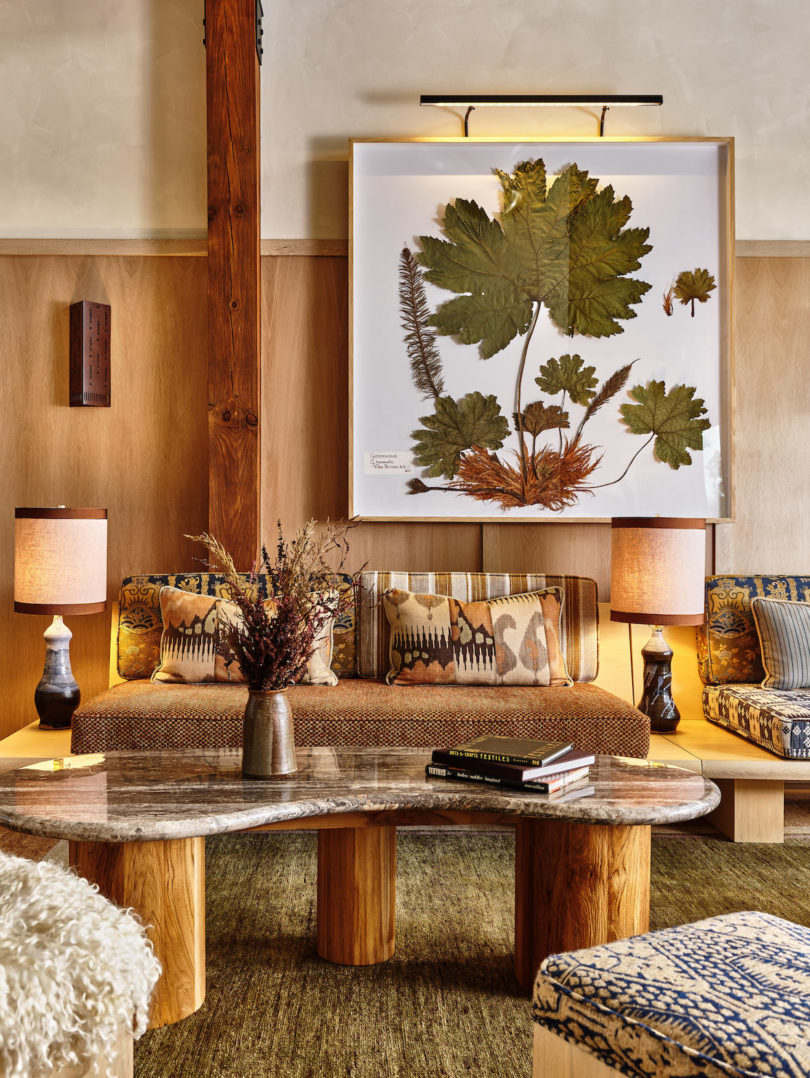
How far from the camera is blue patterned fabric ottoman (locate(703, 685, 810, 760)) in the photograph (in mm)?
2721

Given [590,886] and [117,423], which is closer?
[590,886]

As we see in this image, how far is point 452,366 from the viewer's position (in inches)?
139

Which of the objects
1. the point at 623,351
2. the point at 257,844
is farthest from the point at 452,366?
the point at 257,844

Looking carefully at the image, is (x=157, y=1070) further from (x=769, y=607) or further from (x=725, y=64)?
(x=725, y=64)

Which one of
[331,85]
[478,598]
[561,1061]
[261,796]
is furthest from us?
[331,85]

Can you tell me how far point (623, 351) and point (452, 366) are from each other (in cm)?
71

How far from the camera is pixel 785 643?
3.12 metres

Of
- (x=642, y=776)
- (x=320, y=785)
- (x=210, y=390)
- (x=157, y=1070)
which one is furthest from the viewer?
(x=210, y=390)

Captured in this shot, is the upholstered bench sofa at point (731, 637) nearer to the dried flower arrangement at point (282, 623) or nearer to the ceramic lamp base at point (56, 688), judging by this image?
the dried flower arrangement at point (282, 623)

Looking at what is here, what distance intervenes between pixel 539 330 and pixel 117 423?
1.80 meters

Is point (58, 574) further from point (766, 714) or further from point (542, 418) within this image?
point (766, 714)

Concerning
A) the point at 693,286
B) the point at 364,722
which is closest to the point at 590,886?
the point at 364,722

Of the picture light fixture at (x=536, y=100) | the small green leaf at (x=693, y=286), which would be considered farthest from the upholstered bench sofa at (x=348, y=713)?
the picture light fixture at (x=536, y=100)

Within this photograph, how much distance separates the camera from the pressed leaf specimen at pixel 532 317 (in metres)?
3.53
